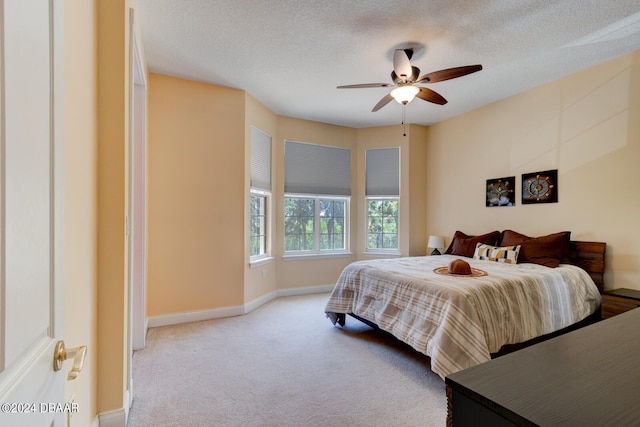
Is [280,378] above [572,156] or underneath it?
underneath

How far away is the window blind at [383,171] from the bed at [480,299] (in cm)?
179

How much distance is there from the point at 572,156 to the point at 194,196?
4.32m

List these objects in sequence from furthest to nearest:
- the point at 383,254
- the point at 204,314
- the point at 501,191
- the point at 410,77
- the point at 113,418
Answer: the point at 383,254
the point at 501,191
the point at 204,314
the point at 410,77
the point at 113,418

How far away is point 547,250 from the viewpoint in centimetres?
331

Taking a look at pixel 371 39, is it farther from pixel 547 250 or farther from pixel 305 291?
pixel 305 291

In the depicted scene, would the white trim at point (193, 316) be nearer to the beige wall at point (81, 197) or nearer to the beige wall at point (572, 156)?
the beige wall at point (81, 197)

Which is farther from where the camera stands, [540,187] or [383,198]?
[383,198]

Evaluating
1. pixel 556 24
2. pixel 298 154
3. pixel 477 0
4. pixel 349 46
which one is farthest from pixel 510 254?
pixel 298 154

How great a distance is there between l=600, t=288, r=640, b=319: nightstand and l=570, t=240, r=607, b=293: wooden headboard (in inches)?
8.7

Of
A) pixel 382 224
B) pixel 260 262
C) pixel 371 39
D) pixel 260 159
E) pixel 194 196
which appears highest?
pixel 371 39

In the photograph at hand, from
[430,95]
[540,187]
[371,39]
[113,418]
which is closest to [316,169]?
[430,95]

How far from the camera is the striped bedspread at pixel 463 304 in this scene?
2.16 meters

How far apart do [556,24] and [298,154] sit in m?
3.36

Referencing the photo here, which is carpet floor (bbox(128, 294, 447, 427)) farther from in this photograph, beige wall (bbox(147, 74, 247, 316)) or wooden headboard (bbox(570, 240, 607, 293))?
wooden headboard (bbox(570, 240, 607, 293))
